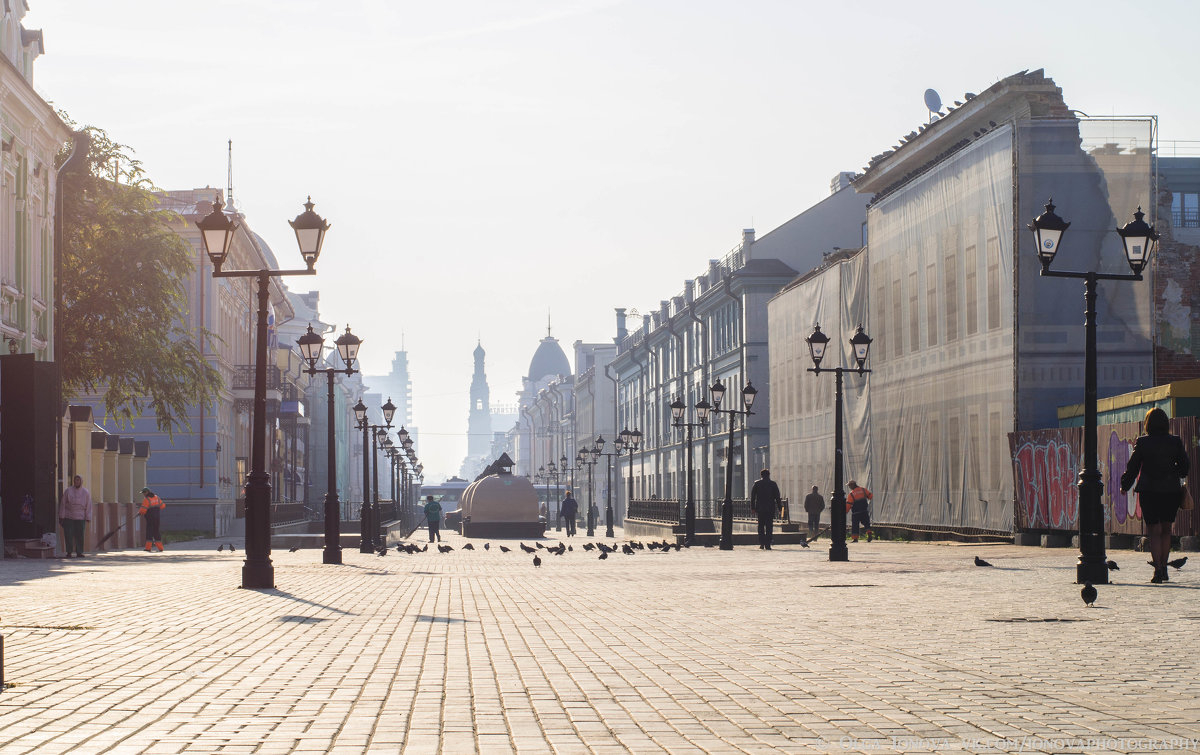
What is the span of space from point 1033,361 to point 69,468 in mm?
19819

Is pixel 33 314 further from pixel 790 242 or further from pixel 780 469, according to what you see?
pixel 790 242

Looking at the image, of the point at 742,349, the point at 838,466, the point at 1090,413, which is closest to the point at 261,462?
the point at 1090,413

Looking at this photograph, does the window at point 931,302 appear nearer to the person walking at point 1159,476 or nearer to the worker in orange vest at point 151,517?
the worker in orange vest at point 151,517

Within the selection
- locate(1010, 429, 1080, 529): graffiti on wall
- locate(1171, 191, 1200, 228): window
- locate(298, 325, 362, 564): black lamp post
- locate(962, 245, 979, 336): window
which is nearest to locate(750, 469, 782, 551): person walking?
locate(1010, 429, 1080, 529): graffiti on wall

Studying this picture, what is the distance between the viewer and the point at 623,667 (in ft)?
29.0

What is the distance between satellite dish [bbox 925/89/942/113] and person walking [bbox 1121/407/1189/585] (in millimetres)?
37375

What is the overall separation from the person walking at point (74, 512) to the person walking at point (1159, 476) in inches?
721

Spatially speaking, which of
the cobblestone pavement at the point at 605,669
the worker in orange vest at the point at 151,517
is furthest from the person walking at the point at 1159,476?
the worker in orange vest at the point at 151,517

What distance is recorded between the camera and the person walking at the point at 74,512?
26438 mm

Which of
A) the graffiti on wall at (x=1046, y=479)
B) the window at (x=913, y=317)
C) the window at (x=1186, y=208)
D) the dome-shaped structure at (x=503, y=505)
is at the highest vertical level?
the window at (x=1186, y=208)

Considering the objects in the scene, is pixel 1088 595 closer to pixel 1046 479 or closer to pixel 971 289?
pixel 1046 479

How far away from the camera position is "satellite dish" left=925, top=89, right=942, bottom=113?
50969 mm

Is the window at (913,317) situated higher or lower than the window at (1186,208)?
lower

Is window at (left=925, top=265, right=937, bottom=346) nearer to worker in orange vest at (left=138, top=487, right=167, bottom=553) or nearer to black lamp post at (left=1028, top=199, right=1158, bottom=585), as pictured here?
worker in orange vest at (left=138, top=487, right=167, bottom=553)
